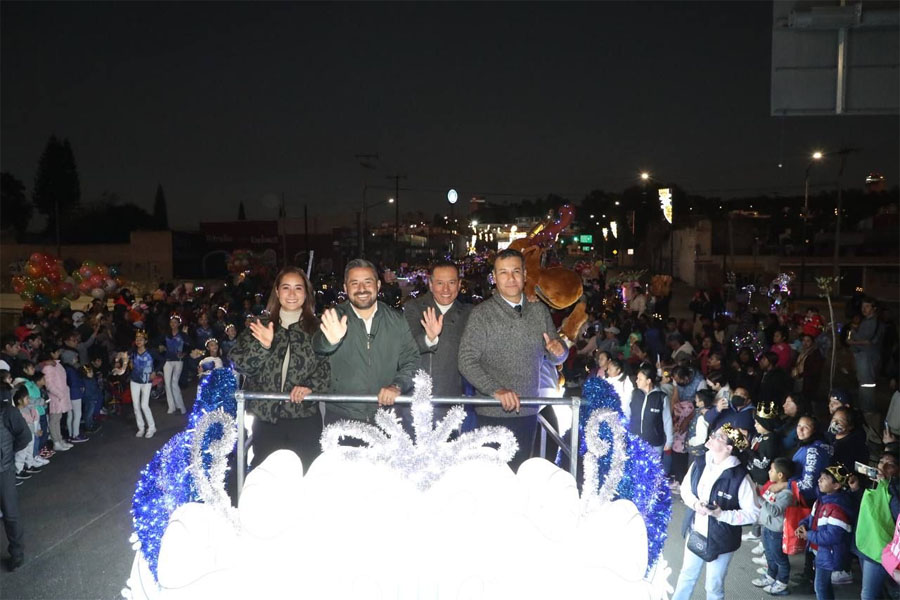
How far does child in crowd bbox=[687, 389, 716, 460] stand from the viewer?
5.86 meters

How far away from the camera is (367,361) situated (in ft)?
12.0

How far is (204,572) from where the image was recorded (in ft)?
7.41

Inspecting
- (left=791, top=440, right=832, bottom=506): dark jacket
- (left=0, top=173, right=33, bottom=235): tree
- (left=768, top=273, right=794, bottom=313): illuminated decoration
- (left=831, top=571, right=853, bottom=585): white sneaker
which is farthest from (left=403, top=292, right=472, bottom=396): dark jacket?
(left=0, top=173, right=33, bottom=235): tree

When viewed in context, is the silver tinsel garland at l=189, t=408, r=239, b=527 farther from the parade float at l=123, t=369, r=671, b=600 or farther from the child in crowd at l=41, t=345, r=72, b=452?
the child in crowd at l=41, t=345, r=72, b=452

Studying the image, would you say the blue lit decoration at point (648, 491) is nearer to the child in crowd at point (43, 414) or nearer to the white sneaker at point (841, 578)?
the white sneaker at point (841, 578)

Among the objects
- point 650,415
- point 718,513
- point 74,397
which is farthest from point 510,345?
point 74,397

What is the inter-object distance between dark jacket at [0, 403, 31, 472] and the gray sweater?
387cm

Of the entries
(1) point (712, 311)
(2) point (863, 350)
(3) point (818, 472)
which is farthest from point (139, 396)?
(1) point (712, 311)

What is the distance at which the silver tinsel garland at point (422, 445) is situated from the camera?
8.56ft

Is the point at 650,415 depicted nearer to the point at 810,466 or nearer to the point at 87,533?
the point at 810,466

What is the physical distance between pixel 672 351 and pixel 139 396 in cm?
799

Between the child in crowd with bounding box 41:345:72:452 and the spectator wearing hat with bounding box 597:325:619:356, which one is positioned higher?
the spectator wearing hat with bounding box 597:325:619:356

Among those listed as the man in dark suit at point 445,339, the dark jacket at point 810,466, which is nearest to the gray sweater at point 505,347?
the man in dark suit at point 445,339

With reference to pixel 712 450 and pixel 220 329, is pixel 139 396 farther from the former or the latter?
pixel 712 450
